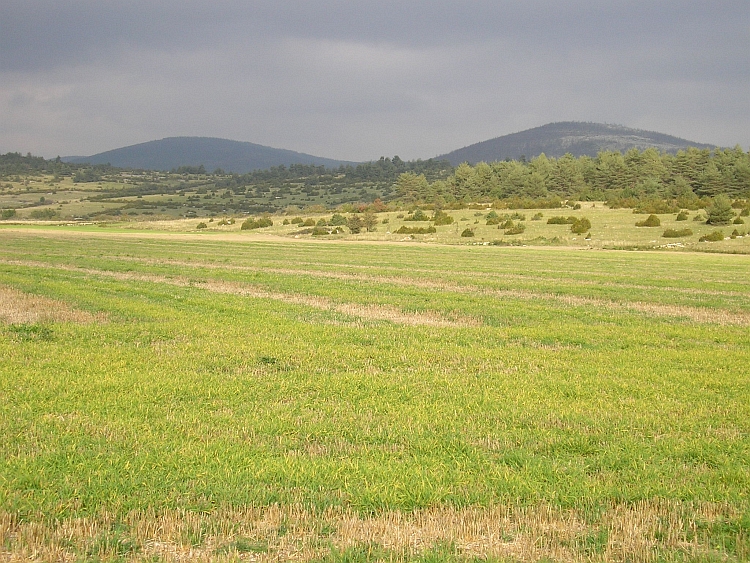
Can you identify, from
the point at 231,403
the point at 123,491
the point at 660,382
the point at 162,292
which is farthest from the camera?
the point at 162,292

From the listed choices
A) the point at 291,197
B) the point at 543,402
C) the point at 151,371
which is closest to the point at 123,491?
the point at 151,371

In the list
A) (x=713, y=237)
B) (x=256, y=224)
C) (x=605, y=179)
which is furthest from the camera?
(x=605, y=179)

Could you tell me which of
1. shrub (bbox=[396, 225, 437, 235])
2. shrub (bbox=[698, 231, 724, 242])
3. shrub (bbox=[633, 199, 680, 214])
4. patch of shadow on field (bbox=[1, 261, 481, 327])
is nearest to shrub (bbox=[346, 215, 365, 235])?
shrub (bbox=[396, 225, 437, 235])

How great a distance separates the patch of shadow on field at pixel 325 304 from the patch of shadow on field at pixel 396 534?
10.1 m

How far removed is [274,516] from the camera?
18.5 feet

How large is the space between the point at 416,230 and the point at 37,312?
191 ft

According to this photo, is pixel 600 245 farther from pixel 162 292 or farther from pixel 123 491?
pixel 123 491

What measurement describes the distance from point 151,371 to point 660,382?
7978 mm

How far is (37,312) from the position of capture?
1661 cm

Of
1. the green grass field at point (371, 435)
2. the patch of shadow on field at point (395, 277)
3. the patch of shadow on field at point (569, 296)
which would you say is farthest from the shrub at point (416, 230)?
the green grass field at point (371, 435)

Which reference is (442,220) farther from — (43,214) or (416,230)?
(43,214)

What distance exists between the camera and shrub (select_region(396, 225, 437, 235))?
72062mm

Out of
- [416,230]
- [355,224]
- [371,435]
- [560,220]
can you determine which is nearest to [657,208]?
[560,220]

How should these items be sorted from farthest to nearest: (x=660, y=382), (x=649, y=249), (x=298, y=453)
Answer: (x=649, y=249) → (x=660, y=382) → (x=298, y=453)
